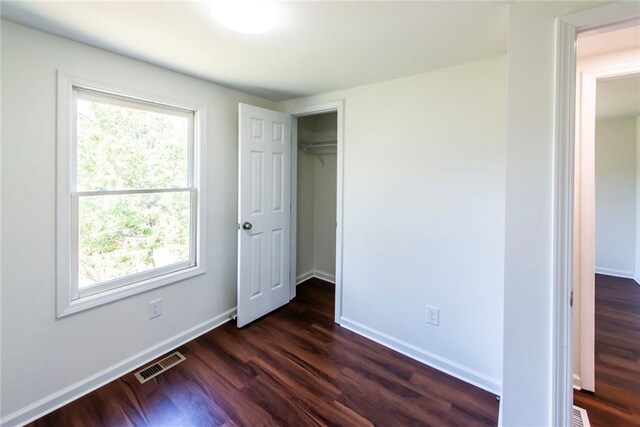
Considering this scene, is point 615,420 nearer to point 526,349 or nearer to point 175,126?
point 526,349

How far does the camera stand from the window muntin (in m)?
1.85

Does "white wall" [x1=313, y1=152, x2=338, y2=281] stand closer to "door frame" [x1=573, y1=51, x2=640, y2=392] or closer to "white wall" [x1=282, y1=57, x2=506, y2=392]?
"white wall" [x1=282, y1=57, x2=506, y2=392]

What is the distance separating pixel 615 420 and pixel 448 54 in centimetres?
239

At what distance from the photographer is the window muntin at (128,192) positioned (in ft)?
6.07

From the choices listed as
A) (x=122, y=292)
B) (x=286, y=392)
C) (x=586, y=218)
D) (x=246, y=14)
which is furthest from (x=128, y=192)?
(x=586, y=218)

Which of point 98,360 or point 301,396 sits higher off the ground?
point 98,360

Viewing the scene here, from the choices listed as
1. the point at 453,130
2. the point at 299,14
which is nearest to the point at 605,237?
the point at 453,130

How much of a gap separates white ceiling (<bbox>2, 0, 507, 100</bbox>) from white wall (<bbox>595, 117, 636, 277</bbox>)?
12.9 feet

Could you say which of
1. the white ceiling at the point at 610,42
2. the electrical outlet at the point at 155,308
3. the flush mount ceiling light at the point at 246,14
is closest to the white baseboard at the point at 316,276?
the electrical outlet at the point at 155,308

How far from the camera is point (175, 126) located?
2338 millimetres

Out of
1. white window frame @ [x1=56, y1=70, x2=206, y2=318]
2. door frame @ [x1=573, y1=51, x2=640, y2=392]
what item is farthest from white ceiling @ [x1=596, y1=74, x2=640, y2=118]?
white window frame @ [x1=56, y1=70, x2=206, y2=318]

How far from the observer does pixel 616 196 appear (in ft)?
13.5

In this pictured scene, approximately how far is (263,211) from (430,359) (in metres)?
1.92

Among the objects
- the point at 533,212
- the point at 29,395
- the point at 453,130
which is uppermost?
the point at 453,130
